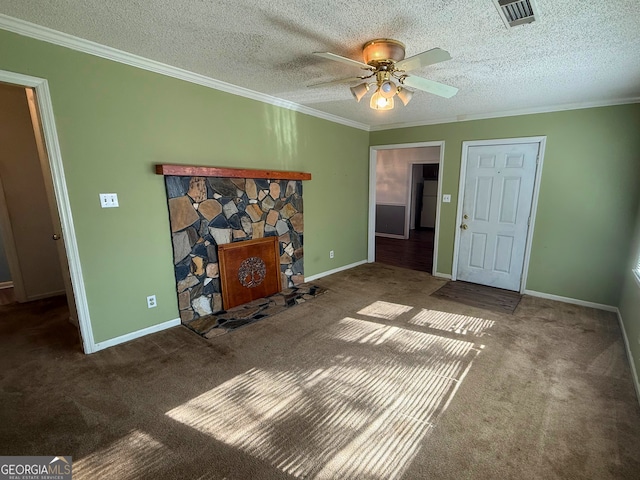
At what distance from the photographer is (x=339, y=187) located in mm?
4602

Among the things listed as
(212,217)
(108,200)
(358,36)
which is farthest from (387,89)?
(108,200)

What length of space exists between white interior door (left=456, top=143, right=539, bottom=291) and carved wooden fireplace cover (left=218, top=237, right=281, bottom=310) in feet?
9.14

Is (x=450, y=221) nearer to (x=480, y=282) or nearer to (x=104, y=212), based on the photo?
(x=480, y=282)

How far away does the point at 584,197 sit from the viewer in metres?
3.34

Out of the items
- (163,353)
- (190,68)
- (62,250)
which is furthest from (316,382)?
(190,68)

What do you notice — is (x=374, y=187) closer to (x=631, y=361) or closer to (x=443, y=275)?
(x=443, y=275)

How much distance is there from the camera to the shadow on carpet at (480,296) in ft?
11.4

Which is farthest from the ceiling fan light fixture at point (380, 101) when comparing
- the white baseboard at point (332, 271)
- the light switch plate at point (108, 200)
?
the white baseboard at point (332, 271)

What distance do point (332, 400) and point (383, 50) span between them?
2380mm

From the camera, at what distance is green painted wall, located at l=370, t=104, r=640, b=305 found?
10.2 ft

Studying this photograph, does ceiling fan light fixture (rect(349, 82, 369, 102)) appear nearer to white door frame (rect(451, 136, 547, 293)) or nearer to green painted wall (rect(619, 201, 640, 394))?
white door frame (rect(451, 136, 547, 293))

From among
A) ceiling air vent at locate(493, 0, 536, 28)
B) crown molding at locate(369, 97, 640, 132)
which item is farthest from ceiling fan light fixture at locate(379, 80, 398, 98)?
crown molding at locate(369, 97, 640, 132)

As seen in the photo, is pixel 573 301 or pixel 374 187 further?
pixel 374 187

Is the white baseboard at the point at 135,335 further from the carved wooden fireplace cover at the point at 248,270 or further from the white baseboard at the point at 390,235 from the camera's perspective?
the white baseboard at the point at 390,235
